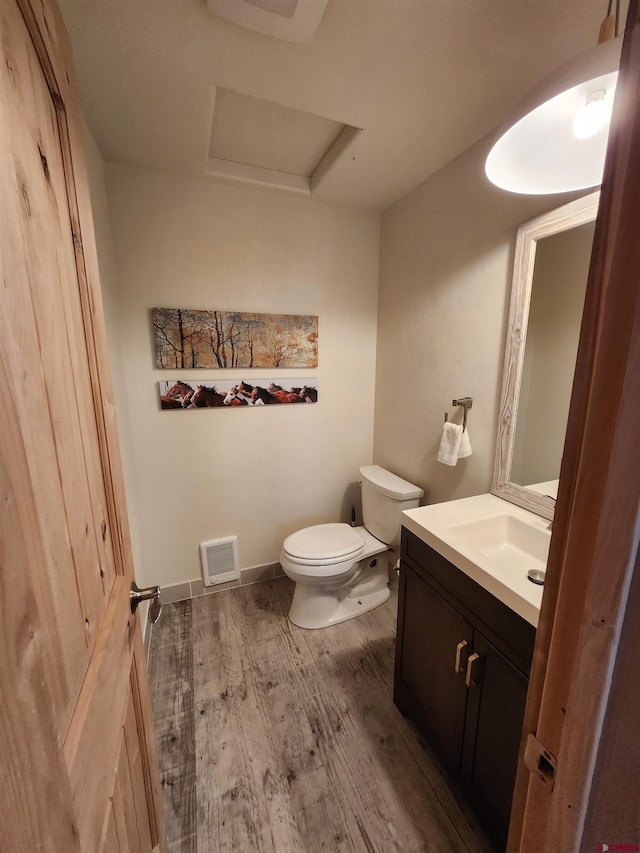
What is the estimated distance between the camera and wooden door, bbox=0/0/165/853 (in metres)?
0.31

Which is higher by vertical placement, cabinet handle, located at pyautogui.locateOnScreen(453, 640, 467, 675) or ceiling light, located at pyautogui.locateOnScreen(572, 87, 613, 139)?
ceiling light, located at pyautogui.locateOnScreen(572, 87, 613, 139)

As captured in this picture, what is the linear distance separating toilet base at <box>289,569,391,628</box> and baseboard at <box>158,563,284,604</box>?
335mm

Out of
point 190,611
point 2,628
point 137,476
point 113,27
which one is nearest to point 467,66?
point 113,27

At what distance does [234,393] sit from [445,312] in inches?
48.5

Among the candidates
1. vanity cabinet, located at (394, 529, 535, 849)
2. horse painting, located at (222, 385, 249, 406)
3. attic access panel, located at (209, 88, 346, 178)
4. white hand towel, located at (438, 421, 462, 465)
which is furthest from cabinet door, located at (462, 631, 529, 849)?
attic access panel, located at (209, 88, 346, 178)

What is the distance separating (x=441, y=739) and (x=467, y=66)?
7.41ft

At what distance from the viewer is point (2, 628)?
0.94 ft

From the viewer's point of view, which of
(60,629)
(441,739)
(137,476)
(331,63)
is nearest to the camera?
(60,629)

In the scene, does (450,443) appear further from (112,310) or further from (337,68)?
(112,310)

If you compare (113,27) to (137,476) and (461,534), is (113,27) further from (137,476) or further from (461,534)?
(461,534)

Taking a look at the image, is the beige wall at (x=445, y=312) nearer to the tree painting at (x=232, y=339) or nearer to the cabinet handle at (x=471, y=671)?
the tree painting at (x=232, y=339)

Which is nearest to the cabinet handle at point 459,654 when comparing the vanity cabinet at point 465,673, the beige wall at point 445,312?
the vanity cabinet at point 465,673

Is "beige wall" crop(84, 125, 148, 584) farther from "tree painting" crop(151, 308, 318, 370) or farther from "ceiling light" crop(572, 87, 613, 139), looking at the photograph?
"ceiling light" crop(572, 87, 613, 139)

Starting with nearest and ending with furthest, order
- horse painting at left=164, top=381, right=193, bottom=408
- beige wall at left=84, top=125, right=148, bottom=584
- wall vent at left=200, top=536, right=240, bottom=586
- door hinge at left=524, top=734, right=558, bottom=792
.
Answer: door hinge at left=524, top=734, right=558, bottom=792, beige wall at left=84, top=125, right=148, bottom=584, horse painting at left=164, top=381, right=193, bottom=408, wall vent at left=200, top=536, right=240, bottom=586
